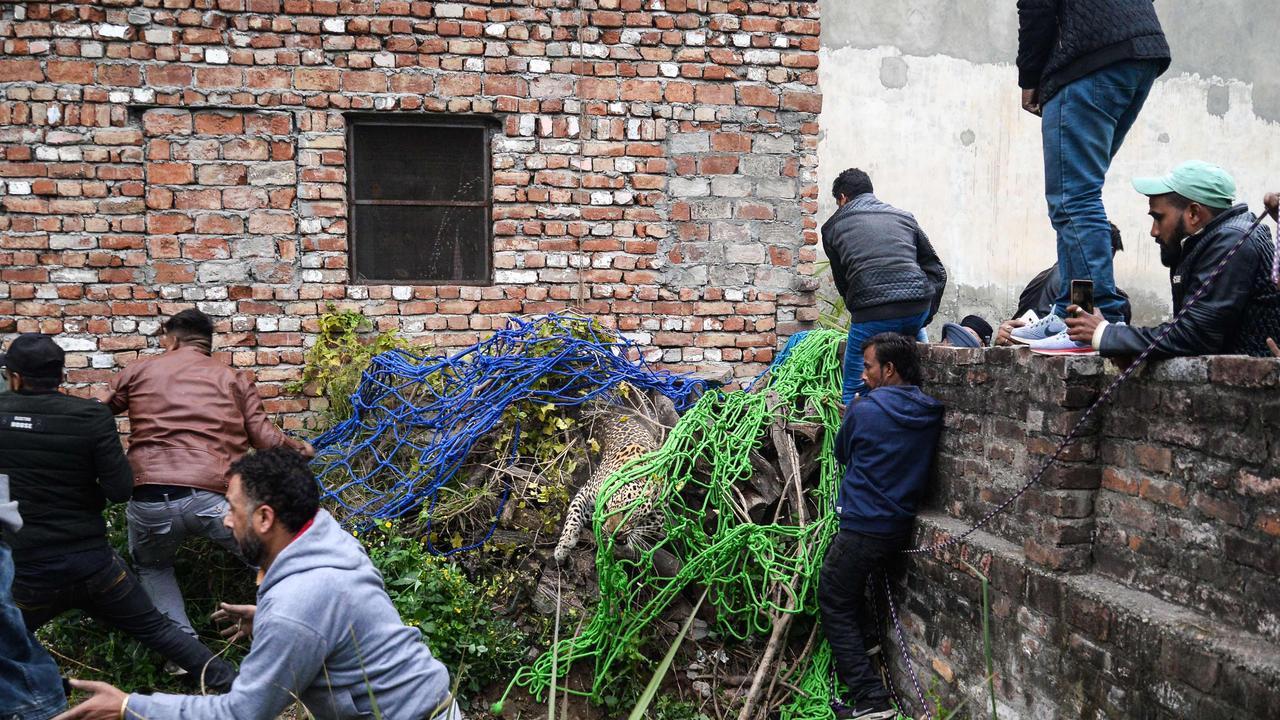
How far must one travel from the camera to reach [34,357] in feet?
14.3

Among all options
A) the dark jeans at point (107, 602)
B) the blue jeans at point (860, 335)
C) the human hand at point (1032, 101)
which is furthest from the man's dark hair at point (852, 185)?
the dark jeans at point (107, 602)

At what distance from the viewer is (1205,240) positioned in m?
3.41

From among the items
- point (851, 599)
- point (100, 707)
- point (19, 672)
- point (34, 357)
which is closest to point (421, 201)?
point (34, 357)

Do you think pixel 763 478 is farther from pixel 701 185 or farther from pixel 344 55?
pixel 344 55

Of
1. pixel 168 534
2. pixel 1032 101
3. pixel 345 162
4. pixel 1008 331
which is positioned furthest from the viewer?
pixel 345 162

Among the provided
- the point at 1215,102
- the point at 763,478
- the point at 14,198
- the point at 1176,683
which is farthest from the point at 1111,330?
the point at 1215,102

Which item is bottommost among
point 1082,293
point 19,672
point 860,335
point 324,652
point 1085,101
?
point 19,672

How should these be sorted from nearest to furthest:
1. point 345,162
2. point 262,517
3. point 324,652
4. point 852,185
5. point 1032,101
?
point 324,652
point 262,517
point 1032,101
point 852,185
point 345,162

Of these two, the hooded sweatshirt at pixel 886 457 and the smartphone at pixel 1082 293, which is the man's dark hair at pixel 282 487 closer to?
the hooded sweatshirt at pixel 886 457

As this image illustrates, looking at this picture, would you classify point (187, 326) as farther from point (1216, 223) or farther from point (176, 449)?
point (1216, 223)

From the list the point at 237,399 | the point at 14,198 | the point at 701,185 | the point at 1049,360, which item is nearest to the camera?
the point at 1049,360

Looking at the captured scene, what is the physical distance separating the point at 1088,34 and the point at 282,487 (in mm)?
3556

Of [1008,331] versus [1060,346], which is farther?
[1008,331]

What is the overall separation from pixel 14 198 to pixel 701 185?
4.13 m
